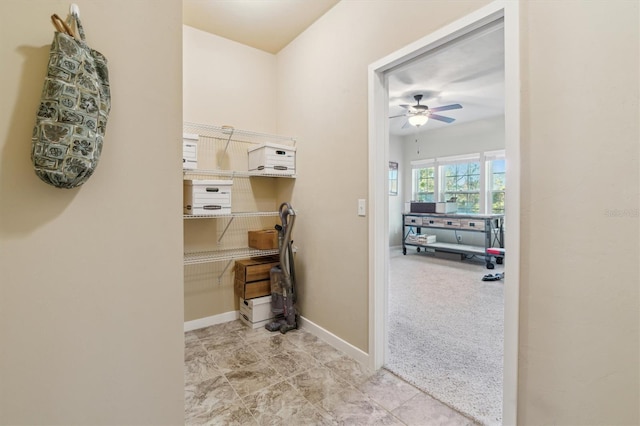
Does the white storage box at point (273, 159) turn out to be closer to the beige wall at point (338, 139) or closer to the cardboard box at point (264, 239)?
the beige wall at point (338, 139)

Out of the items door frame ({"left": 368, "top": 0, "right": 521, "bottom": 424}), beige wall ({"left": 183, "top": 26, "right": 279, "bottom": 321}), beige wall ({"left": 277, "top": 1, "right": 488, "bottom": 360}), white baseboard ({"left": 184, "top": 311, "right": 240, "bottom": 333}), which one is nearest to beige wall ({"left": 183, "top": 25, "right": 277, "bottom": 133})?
beige wall ({"left": 183, "top": 26, "right": 279, "bottom": 321})

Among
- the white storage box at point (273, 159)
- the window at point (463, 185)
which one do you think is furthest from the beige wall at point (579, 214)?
the window at point (463, 185)

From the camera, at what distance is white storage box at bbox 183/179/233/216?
2.36m

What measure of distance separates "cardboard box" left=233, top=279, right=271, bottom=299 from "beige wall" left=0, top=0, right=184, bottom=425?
5.48 ft

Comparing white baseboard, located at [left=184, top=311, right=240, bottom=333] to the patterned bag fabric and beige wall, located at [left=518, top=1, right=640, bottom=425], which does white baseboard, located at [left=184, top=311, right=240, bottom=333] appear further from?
beige wall, located at [left=518, top=1, right=640, bottom=425]

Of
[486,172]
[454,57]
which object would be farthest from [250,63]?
[486,172]

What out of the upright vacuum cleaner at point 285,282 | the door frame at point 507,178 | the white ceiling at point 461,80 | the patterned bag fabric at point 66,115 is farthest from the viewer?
the white ceiling at point 461,80

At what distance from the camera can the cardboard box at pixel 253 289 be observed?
2699mm

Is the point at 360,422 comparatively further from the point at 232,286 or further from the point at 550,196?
the point at 232,286

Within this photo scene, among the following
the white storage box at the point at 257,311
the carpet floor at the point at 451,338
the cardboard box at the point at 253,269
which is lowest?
the carpet floor at the point at 451,338

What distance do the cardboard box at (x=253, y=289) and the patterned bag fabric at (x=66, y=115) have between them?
2029 millimetres

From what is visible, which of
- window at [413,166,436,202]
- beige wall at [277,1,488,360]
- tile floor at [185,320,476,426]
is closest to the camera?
tile floor at [185,320,476,426]

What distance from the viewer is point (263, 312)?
2.76 metres

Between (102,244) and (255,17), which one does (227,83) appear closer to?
(255,17)
